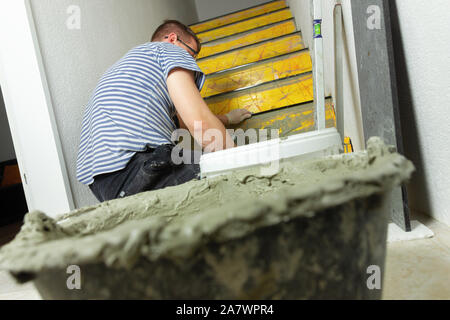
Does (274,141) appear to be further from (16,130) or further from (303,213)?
(16,130)

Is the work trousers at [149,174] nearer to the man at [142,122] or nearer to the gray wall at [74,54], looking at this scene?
the man at [142,122]

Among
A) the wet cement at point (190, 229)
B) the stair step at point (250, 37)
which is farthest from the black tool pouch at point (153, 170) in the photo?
the stair step at point (250, 37)

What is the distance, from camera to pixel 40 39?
1.28 metres

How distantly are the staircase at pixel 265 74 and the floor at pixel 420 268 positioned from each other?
0.71 m

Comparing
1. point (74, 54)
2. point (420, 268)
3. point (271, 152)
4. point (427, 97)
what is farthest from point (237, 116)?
point (420, 268)

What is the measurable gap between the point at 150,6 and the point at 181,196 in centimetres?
243

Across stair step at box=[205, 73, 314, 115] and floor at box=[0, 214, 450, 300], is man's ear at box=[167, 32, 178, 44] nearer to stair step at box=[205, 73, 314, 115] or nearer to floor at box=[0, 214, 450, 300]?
stair step at box=[205, 73, 314, 115]

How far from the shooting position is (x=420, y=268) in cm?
71

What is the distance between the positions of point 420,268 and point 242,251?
64 cm

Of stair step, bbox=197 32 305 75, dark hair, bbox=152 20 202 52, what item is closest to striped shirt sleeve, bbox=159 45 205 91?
dark hair, bbox=152 20 202 52

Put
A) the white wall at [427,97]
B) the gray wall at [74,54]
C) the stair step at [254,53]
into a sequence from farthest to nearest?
the stair step at [254,53], the gray wall at [74,54], the white wall at [427,97]

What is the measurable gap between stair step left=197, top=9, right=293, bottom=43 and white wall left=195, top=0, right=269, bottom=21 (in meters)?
2.14

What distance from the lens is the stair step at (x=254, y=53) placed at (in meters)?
2.30

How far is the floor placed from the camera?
0.62 metres
